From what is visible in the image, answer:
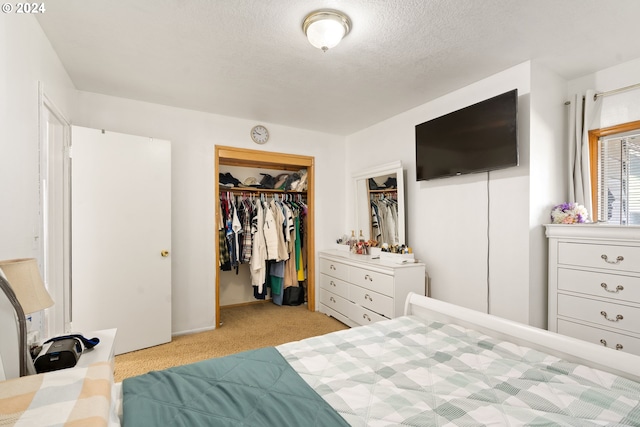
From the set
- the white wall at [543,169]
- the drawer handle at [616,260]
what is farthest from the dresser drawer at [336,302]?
the drawer handle at [616,260]

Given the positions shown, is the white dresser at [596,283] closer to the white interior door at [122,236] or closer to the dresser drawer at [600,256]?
the dresser drawer at [600,256]

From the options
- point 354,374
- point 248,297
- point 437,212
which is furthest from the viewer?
point 248,297

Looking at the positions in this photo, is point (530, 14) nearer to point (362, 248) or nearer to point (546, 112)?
point (546, 112)

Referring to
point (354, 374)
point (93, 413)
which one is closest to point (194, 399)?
point (93, 413)

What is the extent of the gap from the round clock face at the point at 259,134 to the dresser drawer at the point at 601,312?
3.26m

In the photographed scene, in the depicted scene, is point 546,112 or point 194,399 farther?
point 546,112

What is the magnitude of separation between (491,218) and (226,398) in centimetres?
238

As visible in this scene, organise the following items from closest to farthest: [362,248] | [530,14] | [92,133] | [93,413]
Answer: [93,413] < [530,14] < [92,133] < [362,248]

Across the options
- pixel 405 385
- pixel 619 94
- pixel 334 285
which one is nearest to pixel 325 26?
pixel 405 385

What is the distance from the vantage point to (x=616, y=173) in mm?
2379

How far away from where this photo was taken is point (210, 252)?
339cm

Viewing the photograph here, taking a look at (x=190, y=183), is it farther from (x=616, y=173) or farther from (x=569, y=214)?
(x=616, y=173)

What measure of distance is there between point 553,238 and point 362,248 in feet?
6.35

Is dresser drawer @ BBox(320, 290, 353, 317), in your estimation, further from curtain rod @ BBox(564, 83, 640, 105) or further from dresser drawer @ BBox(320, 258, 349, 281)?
curtain rod @ BBox(564, 83, 640, 105)
